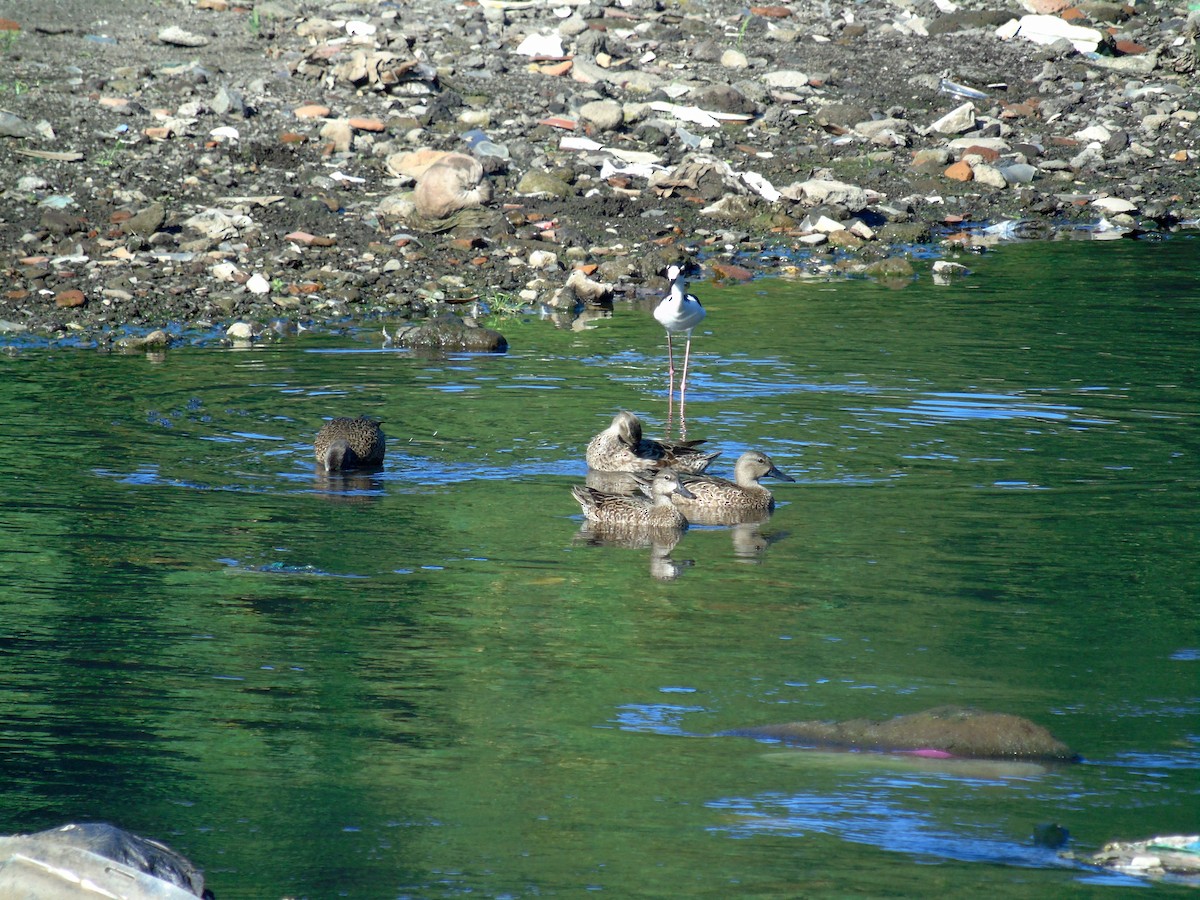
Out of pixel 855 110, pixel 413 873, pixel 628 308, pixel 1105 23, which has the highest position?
pixel 1105 23

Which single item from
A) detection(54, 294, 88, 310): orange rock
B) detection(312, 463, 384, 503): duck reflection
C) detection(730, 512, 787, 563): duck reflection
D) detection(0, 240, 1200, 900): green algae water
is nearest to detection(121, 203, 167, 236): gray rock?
detection(54, 294, 88, 310): orange rock

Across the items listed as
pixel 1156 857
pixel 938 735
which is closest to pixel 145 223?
pixel 938 735

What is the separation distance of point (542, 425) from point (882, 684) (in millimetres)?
5450

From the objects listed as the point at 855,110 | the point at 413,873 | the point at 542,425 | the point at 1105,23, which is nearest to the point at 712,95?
the point at 855,110

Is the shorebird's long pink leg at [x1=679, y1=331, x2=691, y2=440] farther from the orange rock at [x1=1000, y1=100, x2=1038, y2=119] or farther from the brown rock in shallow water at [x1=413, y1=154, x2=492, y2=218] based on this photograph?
the orange rock at [x1=1000, y1=100, x2=1038, y2=119]

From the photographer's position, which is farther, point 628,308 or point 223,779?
point 628,308

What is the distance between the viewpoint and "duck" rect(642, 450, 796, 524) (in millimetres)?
9375

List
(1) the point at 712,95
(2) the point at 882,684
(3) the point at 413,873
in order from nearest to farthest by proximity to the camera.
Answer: (3) the point at 413,873 → (2) the point at 882,684 → (1) the point at 712,95

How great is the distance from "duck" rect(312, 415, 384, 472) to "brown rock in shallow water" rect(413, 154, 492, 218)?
818cm

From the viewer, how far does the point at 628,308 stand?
54.4 ft

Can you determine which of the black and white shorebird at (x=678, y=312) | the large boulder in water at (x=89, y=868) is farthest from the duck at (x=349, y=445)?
the large boulder in water at (x=89, y=868)

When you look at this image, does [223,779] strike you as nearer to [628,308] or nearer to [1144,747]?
[1144,747]

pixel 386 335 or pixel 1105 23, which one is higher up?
pixel 1105 23

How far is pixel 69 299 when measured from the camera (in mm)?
15094
